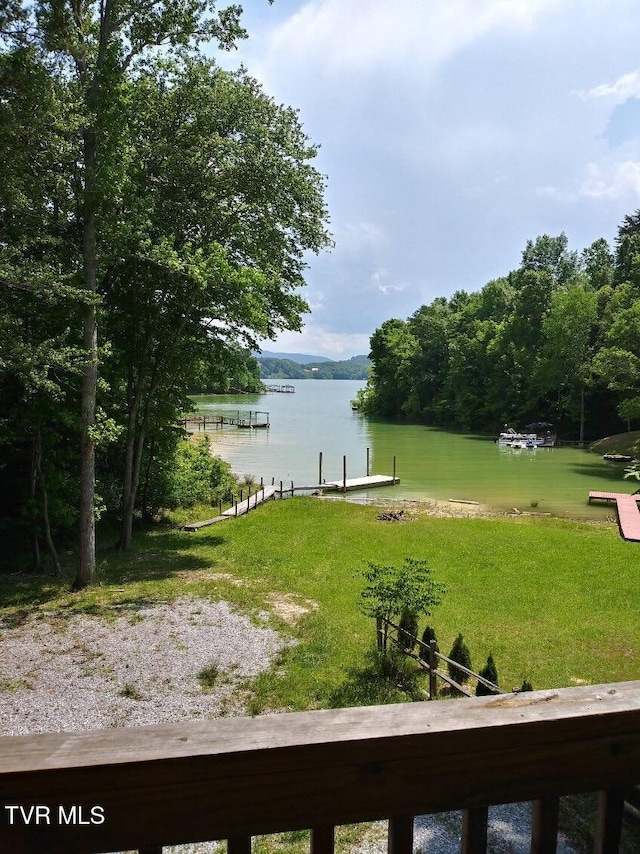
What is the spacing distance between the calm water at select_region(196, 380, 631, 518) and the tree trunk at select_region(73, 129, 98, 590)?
2012cm

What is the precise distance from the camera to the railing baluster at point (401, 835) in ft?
4.34

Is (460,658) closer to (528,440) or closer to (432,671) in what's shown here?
(432,671)

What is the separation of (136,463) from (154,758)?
57.1ft

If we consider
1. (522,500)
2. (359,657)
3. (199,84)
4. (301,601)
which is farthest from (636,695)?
(522,500)

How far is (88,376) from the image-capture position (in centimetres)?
→ 1209

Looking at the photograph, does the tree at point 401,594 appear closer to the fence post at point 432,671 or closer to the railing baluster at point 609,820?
the fence post at point 432,671

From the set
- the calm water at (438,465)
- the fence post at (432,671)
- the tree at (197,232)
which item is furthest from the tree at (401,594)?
the calm water at (438,465)

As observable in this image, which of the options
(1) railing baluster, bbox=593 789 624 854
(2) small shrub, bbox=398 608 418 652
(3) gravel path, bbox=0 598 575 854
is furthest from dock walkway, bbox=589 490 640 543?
(1) railing baluster, bbox=593 789 624 854

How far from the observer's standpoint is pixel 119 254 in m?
12.7

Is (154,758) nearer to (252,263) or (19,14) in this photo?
(19,14)

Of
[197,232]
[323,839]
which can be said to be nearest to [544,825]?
[323,839]

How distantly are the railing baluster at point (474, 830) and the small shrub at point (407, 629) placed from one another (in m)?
8.35

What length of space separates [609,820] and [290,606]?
36.4 feet

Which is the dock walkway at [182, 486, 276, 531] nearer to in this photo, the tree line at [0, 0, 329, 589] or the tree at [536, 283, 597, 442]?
the tree line at [0, 0, 329, 589]
